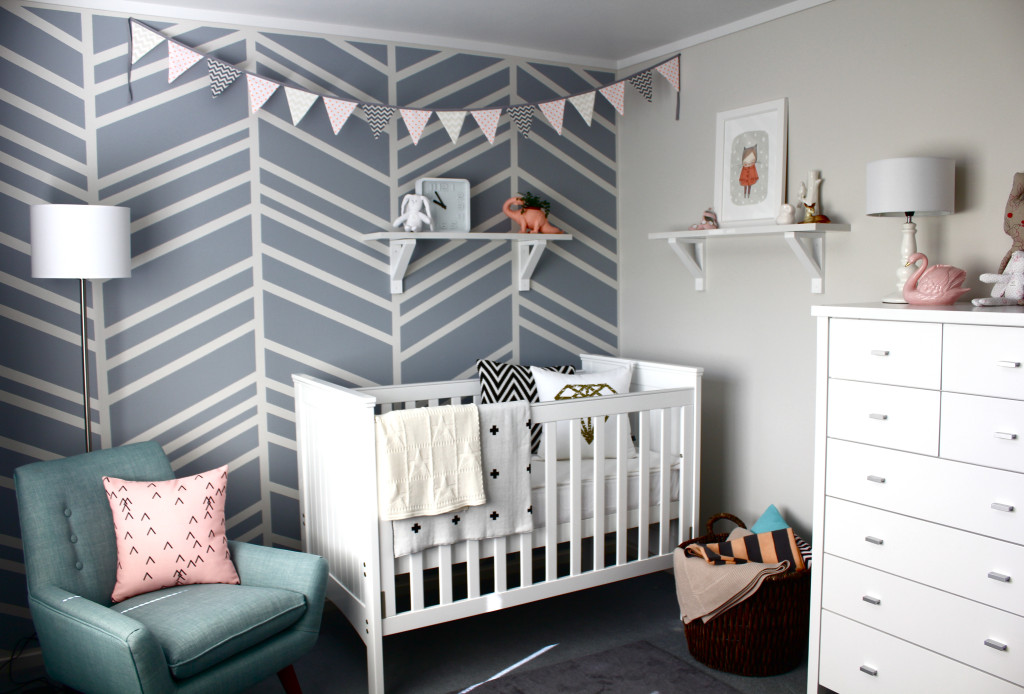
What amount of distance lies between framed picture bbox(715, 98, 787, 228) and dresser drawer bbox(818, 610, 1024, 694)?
1.43m

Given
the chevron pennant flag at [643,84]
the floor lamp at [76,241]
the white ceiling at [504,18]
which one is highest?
the white ceiling at [504,18]

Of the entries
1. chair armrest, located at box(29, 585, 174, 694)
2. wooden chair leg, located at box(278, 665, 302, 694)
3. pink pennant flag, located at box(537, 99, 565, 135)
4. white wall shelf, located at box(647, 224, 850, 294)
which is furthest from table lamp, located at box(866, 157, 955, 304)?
chair armrest, located at box(29, 585, 174, 694)

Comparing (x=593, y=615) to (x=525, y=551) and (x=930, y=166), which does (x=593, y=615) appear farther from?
(x=930, y=166)

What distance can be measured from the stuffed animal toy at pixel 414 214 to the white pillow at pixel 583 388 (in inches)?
28.7

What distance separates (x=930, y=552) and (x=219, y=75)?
2.64 meters

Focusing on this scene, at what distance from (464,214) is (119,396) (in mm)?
1440

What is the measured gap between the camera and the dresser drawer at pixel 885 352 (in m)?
1.96

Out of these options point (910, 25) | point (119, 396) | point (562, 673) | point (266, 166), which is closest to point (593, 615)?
point (562, 673)

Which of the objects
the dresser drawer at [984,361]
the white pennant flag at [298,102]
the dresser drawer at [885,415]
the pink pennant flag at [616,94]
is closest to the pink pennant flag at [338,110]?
the white pennant flag at [298,102]

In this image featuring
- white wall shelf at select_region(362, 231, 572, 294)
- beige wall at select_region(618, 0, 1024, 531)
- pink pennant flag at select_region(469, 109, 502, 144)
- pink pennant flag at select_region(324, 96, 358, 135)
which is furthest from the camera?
pink pennant flag at select_region(469, 109, 502, 144)

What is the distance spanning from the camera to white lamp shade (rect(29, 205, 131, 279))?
224cm

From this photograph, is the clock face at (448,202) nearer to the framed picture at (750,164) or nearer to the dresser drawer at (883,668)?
the framed picture at (750,164)

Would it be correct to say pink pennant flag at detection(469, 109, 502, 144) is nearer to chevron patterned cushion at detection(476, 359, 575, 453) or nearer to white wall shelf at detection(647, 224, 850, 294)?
white wall shelf at detection(647, 224, 850, 294)

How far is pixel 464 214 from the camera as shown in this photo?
3.14 m
